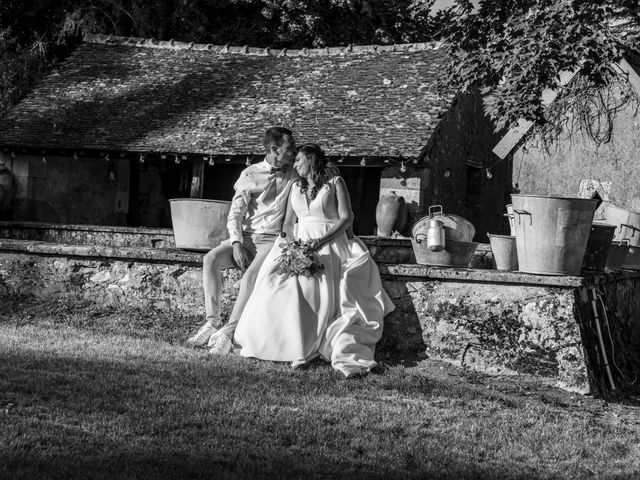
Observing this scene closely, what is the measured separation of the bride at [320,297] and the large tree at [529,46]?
4800 millimetres

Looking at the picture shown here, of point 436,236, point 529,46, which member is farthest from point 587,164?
point 436,236

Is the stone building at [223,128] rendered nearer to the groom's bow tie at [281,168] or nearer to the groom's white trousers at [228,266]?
the groom's bow tie at [281,168]

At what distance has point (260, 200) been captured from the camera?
26.7ft

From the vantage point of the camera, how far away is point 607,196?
15875 millimetres

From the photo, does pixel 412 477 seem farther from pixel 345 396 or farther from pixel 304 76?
pixel 304 76

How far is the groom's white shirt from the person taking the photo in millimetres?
8086

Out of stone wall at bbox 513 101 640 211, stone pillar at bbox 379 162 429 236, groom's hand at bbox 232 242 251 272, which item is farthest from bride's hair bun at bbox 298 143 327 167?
stone pillar at bbox 379 162 429 236

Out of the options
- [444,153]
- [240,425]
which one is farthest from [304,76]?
[240,425]

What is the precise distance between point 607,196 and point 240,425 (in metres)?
12.1

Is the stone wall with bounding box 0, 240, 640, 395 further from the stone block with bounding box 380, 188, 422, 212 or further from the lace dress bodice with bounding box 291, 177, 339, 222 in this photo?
the stone block with bounding box 380, 188, 422, 212

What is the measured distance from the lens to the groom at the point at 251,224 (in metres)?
7.98

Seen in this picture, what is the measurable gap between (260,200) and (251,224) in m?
0.24

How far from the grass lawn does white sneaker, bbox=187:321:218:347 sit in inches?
8.7

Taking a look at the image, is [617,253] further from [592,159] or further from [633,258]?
[592,159]
